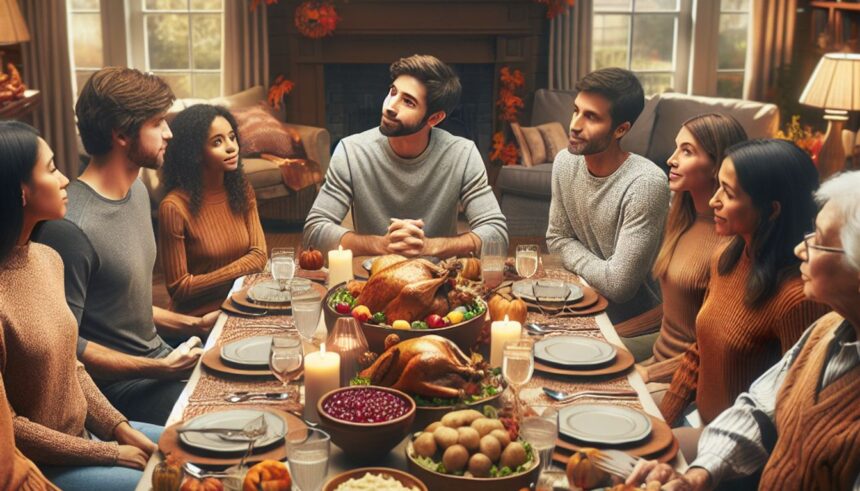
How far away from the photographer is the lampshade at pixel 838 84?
4.81m

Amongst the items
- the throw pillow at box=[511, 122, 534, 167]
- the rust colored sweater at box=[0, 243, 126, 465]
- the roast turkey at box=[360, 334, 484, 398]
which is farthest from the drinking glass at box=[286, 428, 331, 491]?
the throw pillow at box=[511, 122, 534, 167]

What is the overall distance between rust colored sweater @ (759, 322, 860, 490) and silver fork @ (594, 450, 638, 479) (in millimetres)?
275

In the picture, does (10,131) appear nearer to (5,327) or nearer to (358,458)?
(5,327)

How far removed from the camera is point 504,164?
6.87 meters

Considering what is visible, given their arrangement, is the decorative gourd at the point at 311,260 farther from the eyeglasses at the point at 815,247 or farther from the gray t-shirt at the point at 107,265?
the eyeglasses at the point at 815,247

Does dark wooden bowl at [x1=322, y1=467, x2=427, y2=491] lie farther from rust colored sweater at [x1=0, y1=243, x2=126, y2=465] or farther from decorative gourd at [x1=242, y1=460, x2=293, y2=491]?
rust colored sweater at [x1=0, y1=243, x2=126, y2=465]

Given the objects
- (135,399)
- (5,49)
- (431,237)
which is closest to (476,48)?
(5,49)

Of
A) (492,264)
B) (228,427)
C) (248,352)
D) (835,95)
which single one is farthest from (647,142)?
(228,427)

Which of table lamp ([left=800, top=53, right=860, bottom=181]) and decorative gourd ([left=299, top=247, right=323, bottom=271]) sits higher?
table lamp ([left=800, top=53, right=860, bottom=181])

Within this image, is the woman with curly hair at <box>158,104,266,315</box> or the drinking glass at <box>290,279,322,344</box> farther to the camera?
the woman with curly hair at <box>158,104,266,315</box>

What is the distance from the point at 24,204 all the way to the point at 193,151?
1131 mm

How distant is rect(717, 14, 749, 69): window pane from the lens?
698cm

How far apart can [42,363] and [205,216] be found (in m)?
1.16

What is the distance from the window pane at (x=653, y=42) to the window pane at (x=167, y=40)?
313 centimetres
